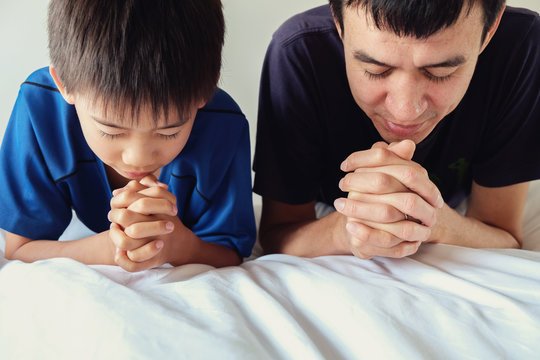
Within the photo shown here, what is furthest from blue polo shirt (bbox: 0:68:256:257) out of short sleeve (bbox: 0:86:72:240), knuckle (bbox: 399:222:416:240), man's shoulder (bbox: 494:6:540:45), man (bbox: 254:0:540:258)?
man's shoulder (bbox: 494:6:540:45)

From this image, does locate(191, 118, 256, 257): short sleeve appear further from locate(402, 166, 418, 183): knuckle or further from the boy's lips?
locate(402, 166, 418, 183): knuckle

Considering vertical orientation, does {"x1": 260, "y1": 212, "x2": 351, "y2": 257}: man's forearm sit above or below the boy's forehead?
below

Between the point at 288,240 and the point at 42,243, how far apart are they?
0.48 metres

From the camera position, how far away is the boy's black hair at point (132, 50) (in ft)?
2.50

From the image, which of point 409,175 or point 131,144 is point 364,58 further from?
point 131,144

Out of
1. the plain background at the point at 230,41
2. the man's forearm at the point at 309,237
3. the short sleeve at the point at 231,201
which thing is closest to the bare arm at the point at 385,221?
the man's forearm at the point at 309,237

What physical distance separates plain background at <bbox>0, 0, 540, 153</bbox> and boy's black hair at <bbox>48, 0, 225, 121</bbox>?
0.71 m

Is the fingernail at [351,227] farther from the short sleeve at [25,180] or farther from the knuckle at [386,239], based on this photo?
the short sleeve at [25,180]

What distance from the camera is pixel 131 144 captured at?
0.81m

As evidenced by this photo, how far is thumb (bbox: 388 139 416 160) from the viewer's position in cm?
88

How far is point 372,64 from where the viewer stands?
0.87m

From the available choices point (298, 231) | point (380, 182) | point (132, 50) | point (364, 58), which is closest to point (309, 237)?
point (298, 231)

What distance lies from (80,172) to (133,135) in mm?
250

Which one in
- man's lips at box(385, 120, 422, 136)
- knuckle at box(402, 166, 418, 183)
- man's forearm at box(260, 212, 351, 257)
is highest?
man's lips at box(385, 120, 422, 136)
